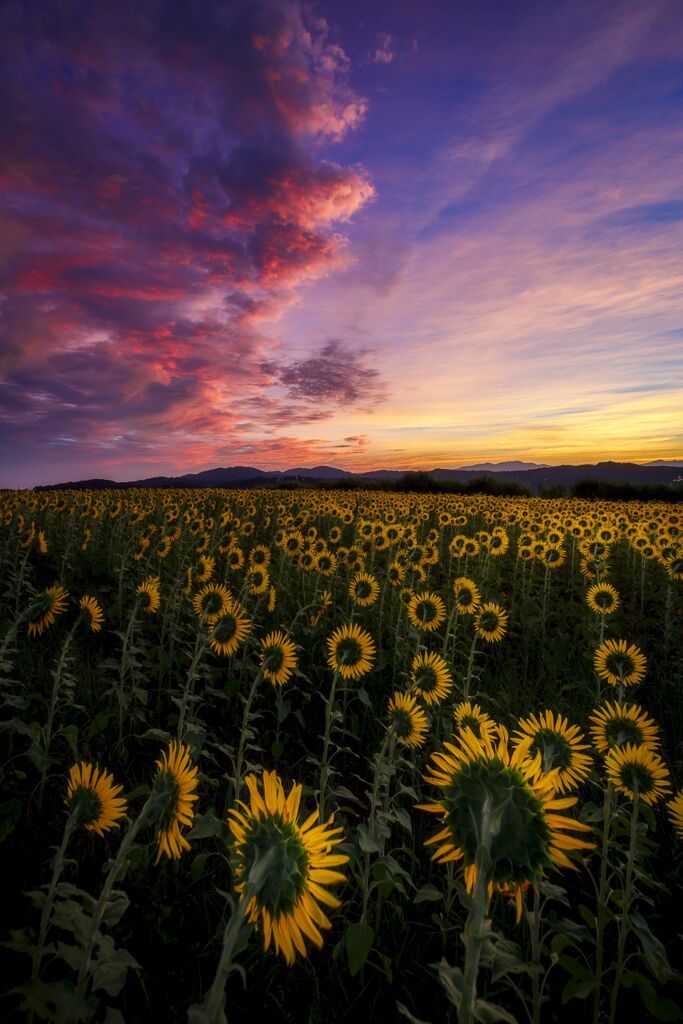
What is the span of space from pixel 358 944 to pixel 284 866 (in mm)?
1371

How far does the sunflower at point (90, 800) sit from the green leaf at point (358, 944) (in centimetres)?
101

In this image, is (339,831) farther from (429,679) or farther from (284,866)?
(429,679)

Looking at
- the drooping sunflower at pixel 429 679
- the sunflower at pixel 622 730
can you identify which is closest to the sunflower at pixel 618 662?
the sunflower at pixel 622 730

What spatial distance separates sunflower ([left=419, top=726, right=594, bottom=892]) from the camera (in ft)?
3.14

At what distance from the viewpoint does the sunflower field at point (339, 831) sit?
105 cm

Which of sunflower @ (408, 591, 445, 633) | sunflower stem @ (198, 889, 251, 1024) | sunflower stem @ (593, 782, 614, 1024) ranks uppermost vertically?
sunflower stem @ (198, 889, 251, 1024)

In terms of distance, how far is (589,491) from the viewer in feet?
117

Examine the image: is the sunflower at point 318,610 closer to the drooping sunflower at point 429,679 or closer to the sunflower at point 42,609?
the drooping sunflower at point 429,679

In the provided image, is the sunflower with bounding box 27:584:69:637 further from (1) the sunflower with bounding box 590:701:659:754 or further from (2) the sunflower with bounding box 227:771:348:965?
(1) the sunflower with bounding box 590:701:659:754

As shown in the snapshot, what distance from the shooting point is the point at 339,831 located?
41.8 inches

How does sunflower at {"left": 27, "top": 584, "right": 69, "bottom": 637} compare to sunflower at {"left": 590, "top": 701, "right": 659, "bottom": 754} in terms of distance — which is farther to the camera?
sunflower at {"left": 27, "top": 584, "right": 69, "bottom": 637}

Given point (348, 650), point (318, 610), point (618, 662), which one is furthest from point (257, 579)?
point (618, 662)

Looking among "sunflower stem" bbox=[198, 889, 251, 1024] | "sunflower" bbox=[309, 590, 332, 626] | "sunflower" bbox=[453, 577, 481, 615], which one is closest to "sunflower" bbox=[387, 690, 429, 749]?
"sunflower stem" bbox=[198, 889, 251, 1024]

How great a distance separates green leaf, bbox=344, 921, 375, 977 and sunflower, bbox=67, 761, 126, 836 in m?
1.01
